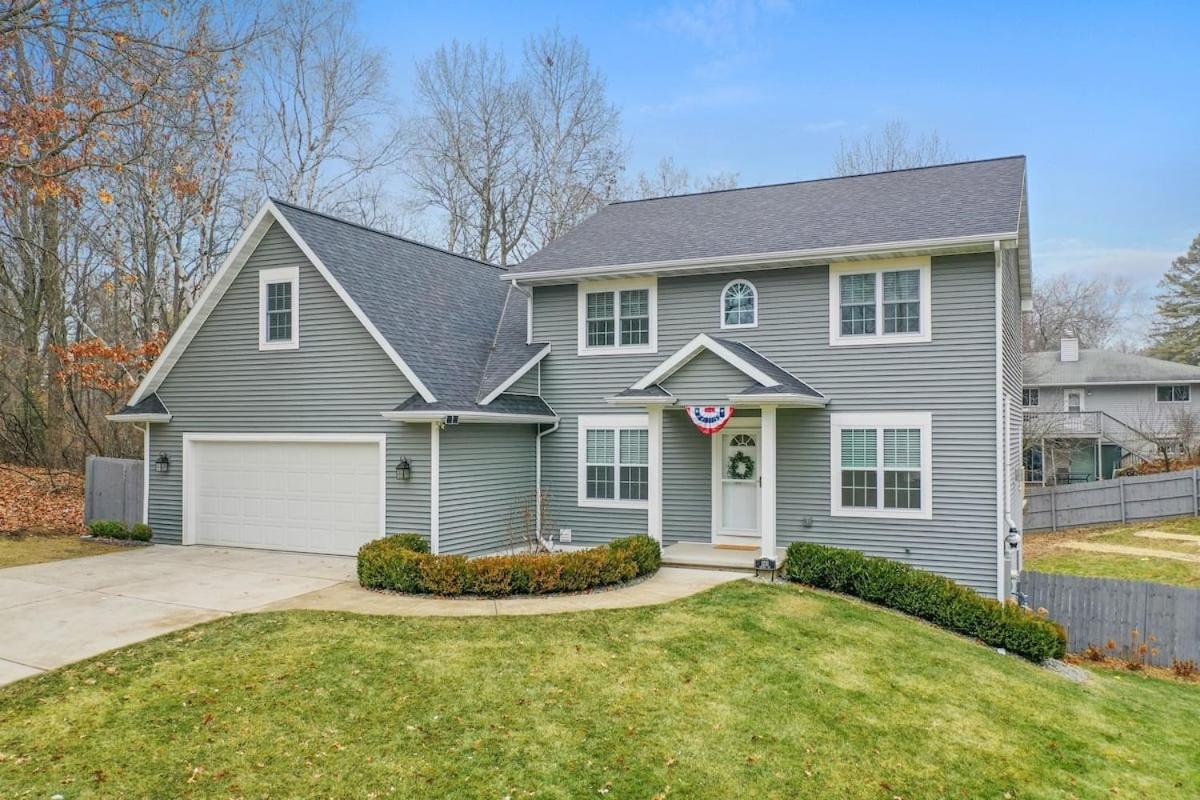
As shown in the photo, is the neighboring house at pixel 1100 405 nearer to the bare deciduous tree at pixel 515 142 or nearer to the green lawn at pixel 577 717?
the bare deciduous tree at pixel 515 142

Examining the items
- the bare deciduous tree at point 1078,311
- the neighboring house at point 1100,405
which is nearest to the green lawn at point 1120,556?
the neighboring house at point 1100,405

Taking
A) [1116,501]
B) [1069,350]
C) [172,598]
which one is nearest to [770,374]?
[172,598]

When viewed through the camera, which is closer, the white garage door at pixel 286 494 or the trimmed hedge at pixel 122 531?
the white garage door at pixel 286 494

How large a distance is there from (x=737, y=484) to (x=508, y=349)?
5.29 metres

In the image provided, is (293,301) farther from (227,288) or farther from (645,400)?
(645,400)

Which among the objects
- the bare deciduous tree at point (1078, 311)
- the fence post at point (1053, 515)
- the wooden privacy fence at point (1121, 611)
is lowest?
the wooden privacy fence at point (1121, 611)

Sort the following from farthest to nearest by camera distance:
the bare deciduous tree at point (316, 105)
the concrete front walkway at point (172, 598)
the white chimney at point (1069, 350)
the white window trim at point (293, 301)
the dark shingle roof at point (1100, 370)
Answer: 1. the white chimney at point (1069, 350)
2. the dark shingle roof at point (1100, 370)
3. the bare deciduous tree at point (316, 105)
4. the white window trim at point (293, 301)
5. the concrete front walkway at point (172, 598)

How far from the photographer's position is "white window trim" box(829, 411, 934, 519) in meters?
12.3

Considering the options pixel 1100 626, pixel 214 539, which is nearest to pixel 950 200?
pixel 1100 626

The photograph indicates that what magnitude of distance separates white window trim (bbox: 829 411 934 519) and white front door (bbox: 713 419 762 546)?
54.6 inches

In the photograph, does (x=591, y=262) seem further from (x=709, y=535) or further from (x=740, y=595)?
(x=740, y=595)

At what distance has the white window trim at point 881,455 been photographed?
40.4ft

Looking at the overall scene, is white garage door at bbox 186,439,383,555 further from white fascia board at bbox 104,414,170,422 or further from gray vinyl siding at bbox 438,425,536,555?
gray vinyl siding at bbox 438,425,536,555

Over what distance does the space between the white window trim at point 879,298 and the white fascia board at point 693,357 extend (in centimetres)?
159
